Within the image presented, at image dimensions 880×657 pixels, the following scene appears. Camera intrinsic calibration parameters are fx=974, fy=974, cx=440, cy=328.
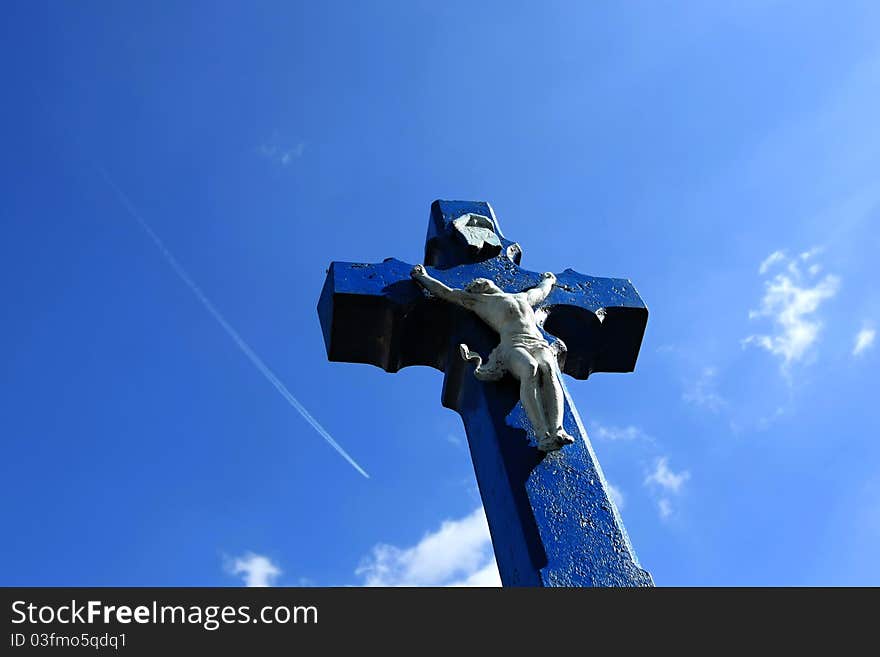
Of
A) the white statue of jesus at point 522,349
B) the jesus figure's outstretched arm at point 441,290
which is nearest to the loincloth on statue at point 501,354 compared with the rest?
the white statue of jesus at point 522,349

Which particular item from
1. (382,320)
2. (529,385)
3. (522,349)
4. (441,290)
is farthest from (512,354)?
(382,320)

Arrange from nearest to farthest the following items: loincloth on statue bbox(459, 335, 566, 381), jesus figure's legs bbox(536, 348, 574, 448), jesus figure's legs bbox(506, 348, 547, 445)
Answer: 1. jesus figure's legs bbox(536, 348, 574, 448)
2. jesus figure's legs bbox(506, 348, 547, 445)
3. loincloth on statue bbox(459, 335, 566, 381)

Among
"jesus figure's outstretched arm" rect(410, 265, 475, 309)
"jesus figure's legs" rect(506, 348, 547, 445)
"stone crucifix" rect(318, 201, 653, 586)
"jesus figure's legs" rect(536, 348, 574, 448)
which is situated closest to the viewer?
"stone crucifix" rect(318, 201, 653, 586)

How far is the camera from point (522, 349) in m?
5.07

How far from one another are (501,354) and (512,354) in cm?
10

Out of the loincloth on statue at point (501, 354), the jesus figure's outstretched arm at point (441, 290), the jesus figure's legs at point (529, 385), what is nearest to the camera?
the jesus figure's legs at point (529, 385)

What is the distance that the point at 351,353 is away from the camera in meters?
5.96

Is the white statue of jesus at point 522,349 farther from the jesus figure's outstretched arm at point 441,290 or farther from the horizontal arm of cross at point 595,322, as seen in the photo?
the horizontal arm of cross at point 595,322

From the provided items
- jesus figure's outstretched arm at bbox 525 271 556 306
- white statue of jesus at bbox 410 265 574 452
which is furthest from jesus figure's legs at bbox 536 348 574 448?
jesus figure's outstretched arm at bbox 525 271 556 306

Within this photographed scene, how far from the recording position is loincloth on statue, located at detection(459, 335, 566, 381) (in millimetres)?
5059

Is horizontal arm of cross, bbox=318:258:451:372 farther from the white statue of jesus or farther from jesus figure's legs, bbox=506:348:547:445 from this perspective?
jesus figure's legs, bbox=506:348:547:445

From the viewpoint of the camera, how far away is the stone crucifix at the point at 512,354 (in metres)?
4.34
